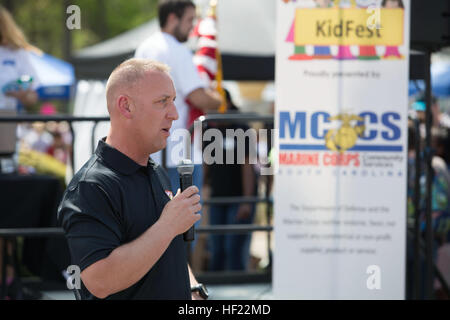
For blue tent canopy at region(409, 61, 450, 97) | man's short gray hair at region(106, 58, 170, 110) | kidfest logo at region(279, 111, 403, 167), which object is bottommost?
kidfest logo at region(279, 111, 403, 167)

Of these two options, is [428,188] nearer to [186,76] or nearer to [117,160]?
[186,76]

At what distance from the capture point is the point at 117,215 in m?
2.35

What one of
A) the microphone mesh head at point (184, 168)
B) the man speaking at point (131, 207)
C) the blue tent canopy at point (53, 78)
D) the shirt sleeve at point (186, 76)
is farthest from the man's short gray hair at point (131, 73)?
the blue tent canopy at point (53, 78)

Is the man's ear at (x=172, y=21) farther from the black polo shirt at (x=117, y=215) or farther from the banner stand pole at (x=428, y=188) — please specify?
the black polo shirt at (x=117, y=215)

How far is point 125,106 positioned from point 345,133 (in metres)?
2.34

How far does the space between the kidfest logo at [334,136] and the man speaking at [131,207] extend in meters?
2.00

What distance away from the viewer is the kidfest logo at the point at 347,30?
4.48 m

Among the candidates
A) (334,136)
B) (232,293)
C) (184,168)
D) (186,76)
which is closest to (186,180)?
(184,168)

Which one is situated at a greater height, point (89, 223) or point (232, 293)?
point (89, 223)

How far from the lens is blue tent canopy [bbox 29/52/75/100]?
10.3m

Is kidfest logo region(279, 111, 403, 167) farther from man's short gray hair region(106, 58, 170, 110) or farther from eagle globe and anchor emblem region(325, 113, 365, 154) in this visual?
man's short gray hair region(106, 58, 170, 110)

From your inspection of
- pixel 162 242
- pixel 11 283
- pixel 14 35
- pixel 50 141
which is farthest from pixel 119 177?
pixel 50 141

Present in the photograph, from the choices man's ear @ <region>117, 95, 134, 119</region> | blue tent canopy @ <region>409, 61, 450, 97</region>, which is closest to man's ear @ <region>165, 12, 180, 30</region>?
man's ear @ <region>117, 95, 134, 119</region>
